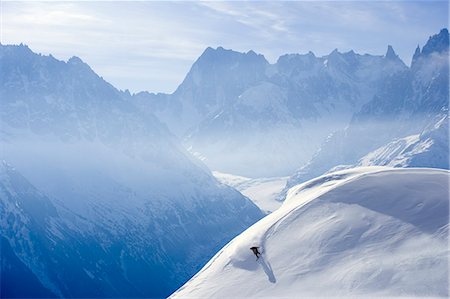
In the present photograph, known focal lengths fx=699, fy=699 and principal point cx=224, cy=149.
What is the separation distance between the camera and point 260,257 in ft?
189

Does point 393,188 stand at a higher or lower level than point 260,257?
higher

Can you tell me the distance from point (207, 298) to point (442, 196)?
21454mm

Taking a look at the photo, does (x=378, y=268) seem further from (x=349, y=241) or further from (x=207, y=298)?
(x=207, y=298)

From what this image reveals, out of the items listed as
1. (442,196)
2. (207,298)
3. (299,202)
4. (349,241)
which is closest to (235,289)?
(207,298)

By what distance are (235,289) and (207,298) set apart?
7.61 feet

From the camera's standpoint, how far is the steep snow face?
5038 centimetres

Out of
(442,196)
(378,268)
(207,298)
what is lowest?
(207,298)

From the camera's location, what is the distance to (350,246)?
2179 inches

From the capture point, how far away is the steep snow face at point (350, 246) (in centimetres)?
5038

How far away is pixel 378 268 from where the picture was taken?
5138 centimetres

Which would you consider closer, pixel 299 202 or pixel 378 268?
pixel 378 268

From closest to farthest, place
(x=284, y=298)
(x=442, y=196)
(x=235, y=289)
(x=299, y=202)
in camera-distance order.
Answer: (x=284, y=298), (x=235, y=289), (x=442, y=196), (x=299, y=202)

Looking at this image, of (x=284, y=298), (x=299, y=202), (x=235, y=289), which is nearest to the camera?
(x=284, y=298)

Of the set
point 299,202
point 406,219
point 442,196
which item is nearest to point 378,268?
point 406,219
